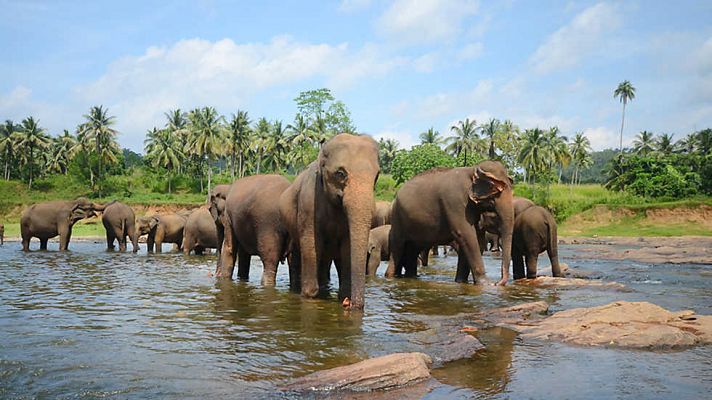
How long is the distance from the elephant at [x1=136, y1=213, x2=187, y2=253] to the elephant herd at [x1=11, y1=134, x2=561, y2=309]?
13370mm

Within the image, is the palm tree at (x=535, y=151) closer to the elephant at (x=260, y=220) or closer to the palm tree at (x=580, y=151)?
the palm tree at (x=580, y=151)

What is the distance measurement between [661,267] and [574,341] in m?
17.0

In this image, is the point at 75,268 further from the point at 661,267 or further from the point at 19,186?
the point at 19,186

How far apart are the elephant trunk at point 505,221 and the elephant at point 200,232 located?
47.6ft

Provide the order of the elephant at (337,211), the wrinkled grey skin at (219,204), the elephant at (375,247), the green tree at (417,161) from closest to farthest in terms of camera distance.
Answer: the elephant at (337,211), the wrinkled grey skin at (219,204), the elephant at (375,247), the green tree at (417,161)

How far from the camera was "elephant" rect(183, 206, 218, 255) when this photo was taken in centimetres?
2558

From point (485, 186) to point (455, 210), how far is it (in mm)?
921

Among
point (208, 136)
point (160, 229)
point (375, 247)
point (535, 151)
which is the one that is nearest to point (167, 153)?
point (208, 136)

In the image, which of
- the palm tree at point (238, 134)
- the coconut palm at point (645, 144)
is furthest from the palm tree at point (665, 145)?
the palm tree at point (238, 134)

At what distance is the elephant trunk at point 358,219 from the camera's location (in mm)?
8641

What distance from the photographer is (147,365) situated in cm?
615

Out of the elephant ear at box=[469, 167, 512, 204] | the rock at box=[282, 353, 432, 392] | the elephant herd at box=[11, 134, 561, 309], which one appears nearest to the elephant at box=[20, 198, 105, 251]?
the elephant herd at box=[11, 134, 561, 309]

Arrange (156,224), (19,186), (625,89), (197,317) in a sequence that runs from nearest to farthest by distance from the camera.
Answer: (197,317)
(156,224)
(19,186)
(625,89)

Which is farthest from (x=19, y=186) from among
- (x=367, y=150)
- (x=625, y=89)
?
(x=625, y=89)
